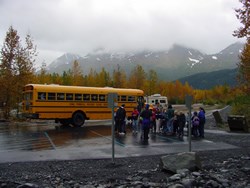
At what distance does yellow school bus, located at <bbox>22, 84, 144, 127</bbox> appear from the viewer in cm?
2445

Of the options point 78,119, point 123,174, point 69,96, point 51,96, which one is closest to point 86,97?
point 69,96

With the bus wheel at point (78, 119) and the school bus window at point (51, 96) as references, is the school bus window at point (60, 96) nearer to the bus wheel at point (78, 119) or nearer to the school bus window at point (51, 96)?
the school bus window at point (51, 96)

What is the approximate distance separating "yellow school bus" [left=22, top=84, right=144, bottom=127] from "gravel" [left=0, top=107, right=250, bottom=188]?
12391 millimetres

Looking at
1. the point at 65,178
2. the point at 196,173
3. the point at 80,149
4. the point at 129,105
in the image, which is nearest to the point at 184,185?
the point at 196,173

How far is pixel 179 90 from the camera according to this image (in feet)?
404

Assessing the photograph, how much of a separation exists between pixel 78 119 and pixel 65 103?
1715 mm

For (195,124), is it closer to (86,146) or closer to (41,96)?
(86,146)

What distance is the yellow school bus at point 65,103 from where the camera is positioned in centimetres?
2445

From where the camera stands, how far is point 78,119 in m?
26.6

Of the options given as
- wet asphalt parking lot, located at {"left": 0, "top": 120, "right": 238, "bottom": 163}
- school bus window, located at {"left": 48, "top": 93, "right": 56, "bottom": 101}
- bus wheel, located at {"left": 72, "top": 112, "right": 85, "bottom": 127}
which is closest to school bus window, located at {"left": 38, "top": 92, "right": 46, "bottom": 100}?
school bus window, located at {"left": 48, "top": 93, "right": 56, "bottom": 101}

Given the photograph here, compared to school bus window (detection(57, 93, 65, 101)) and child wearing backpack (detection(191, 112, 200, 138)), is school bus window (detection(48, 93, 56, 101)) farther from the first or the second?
child wearing backpack (detection(191, 112, 200, 138))

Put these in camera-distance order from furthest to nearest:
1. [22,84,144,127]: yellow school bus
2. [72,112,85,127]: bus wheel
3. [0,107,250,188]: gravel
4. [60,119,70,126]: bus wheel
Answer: [60,119,70,126]: bus wheel < [72,112,85,127]: bus wheel < [22,84,144,127]: yellow school bus < [0,107,250,188]: gravel

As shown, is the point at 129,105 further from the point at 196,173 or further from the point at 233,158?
the point at 196,173

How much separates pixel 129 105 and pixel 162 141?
1106 centimetres
